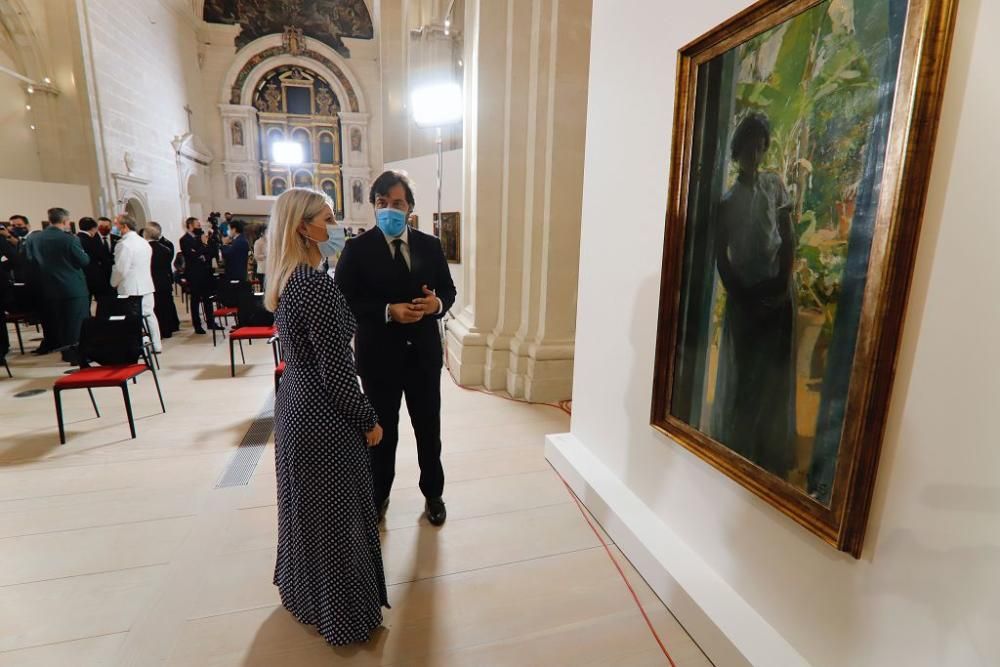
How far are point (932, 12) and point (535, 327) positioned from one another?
3.82m

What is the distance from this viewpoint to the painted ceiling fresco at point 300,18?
19.5 meters

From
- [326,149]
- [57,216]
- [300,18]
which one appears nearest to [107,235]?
[57,216]

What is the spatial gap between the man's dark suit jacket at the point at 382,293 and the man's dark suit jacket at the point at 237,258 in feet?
20.1

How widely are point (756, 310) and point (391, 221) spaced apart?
1.65 meters

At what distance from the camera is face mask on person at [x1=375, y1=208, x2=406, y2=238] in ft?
7.89

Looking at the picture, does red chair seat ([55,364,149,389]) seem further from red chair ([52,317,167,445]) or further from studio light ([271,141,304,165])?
studio light ([271,141,304,165])

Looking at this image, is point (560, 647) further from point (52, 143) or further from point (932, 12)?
point (52, 143)

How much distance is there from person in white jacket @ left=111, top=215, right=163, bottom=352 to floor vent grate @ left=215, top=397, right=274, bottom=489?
2640mm

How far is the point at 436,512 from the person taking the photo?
9.06 feet

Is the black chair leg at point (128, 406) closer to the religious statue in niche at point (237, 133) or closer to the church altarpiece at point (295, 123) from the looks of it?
the church altarpiece at point (295, 123)

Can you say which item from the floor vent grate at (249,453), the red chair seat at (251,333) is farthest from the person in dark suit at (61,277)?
the floor vent grate at (249,453)

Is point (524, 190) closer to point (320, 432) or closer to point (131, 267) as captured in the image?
point (320, 432)

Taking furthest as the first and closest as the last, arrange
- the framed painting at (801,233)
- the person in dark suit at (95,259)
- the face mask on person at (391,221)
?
the person in dark suit at (95,259) < the face mask on person at (391,221) < the framed painting at (801,233)

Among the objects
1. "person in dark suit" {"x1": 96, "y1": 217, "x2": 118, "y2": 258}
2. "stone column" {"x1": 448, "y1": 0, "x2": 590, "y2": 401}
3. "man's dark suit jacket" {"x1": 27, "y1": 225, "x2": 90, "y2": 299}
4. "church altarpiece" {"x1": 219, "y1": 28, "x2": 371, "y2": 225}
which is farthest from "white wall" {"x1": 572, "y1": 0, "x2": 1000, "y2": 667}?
"church altarpiece" {"x1": 219, "y1": 28, "x2": 371, "y2": 225}
